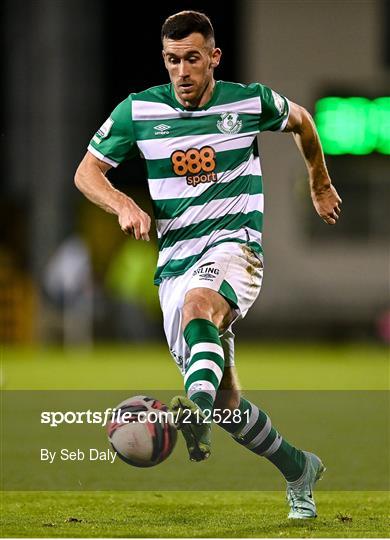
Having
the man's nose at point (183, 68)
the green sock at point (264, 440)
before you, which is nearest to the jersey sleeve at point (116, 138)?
the man's nose at point (183, 68)

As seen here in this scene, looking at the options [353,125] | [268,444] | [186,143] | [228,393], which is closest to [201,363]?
[228,393]

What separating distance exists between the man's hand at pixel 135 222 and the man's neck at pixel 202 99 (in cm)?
66

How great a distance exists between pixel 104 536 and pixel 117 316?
18.3m

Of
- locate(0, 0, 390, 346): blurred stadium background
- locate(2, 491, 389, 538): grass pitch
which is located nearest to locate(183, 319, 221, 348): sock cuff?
locate(2, 491, 389, 538): grass pitch

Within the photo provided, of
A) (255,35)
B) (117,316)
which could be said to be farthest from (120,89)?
(117,316)

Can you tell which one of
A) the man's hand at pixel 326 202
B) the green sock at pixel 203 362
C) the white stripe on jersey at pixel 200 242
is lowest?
the green sock at pixel 203 362

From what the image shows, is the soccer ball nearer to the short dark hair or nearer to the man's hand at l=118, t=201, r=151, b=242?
the man's hand at l=118, t=201, r=151, b=242

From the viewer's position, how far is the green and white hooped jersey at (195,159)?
554 centimetres

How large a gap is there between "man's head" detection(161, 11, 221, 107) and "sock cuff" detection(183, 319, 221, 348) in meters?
1.02

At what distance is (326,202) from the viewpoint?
5.81 meters

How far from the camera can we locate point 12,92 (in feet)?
90.4

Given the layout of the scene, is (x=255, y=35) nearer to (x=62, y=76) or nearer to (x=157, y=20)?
(x=157, y=20)

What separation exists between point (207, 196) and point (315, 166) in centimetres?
58

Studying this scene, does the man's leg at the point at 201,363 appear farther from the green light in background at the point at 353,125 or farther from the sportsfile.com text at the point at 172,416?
the green light in background at the point at 353,125
